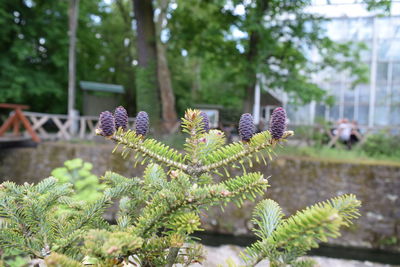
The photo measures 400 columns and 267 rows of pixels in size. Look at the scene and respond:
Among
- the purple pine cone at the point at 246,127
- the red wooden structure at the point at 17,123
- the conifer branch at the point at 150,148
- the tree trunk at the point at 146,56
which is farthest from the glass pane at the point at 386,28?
the conifer branch at the point at 150,148

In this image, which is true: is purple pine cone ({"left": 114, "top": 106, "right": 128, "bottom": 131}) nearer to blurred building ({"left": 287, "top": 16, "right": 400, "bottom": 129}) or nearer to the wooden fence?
the wooden fence

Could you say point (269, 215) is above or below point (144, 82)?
below

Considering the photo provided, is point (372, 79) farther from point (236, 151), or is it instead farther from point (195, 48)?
point (236, 151)

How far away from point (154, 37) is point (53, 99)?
35.7 feet

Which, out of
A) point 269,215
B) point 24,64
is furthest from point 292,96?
point 24,64

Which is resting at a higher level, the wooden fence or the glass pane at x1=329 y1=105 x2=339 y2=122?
the glass pane at x1=329 y1=105 x2=339 y2=122

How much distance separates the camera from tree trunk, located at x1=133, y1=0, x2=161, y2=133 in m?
10.9

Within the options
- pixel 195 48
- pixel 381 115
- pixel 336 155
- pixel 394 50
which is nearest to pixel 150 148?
pixel 336 155

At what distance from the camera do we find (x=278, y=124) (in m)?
0.83

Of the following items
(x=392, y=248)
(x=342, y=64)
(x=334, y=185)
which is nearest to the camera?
(x=392, y=248)

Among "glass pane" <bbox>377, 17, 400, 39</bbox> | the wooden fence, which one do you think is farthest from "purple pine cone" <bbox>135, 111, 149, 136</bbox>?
"glass pane" <bbox>377, 17, 400, 39</bbox>

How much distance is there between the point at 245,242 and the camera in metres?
8.34

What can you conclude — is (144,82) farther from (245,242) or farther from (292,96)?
(245,242)

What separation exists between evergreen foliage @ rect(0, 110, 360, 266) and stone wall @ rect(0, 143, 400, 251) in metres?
6.86
